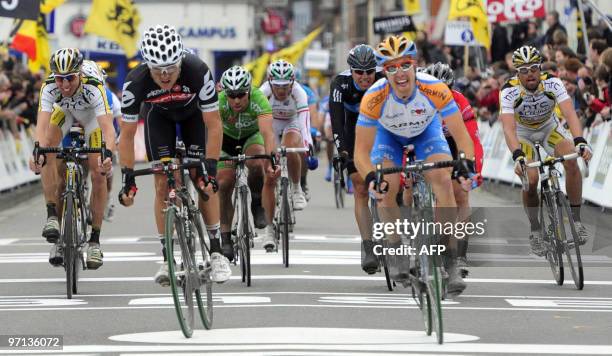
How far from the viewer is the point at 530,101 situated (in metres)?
14.7

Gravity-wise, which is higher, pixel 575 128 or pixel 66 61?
pixel 66 61

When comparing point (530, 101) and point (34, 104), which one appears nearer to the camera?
point (530, 101)

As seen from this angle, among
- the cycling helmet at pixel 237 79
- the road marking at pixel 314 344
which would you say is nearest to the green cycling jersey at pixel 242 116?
the cycling helmet at pixel 237 79

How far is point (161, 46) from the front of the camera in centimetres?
1101

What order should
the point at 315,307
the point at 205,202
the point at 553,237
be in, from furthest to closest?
the point at 553,237, the point at 315,307, the point at 205,202

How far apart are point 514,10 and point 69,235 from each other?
19.1 metres

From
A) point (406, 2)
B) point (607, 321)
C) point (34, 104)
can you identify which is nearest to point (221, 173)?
point (607, 321)

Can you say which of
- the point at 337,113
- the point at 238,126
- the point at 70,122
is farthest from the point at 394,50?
the point at 70,122

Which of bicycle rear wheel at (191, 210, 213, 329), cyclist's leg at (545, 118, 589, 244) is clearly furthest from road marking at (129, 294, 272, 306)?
cyclist's leg at (545, 118, 589, 244)

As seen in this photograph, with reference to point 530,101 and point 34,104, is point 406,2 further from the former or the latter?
point 530,101

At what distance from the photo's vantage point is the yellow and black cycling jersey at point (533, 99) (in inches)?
575

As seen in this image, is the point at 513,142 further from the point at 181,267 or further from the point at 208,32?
the point at 208,32

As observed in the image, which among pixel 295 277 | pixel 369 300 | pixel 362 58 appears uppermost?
pixel 362 58

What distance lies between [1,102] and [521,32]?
1049 cm
